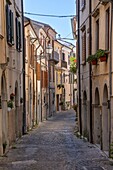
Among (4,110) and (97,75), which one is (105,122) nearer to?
(97,75)

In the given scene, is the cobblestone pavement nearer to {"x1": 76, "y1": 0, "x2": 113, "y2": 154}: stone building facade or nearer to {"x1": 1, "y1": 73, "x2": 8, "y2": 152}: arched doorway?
{"x1": 1, "y1": 73, "x2": 8, "y2": 152}: arched doorway

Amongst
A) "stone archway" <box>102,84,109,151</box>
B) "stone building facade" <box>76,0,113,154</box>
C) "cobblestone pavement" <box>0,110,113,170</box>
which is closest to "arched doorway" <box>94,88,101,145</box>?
"stone building facade" <box>76,0,113,154</box>

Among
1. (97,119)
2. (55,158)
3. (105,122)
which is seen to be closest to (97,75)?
(97,119)

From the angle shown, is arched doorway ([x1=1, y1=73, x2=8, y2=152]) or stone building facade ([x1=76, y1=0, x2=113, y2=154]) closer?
stone building facade ([x1=76, y1=0, x2=113, y2=154])

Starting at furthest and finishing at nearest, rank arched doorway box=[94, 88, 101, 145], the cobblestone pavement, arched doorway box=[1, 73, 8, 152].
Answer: arched doorway box=[94, 88, 101, 145] → arched doorway box=[1, 73, 8, 152] → the cobblestone pavement

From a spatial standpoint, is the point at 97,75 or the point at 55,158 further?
the point at 97,75

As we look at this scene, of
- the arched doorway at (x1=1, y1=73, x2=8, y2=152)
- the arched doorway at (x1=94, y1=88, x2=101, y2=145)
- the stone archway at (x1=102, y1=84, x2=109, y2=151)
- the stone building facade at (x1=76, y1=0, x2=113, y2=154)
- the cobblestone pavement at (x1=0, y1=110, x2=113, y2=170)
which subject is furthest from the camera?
the arched doorway at (x1=94, y1=88, x2=101, y2=145)

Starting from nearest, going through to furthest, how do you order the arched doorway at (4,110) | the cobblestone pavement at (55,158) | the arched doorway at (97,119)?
the cobblestone pavement at (55,158), the arched doorway at (4,110), the arched doorway at (97,119)

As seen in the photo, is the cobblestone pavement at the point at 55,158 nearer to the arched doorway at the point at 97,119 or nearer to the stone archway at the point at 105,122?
the stone archway at the point at 105,122

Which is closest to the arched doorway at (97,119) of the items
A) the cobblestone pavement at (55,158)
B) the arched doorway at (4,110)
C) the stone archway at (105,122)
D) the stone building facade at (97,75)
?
the stone building facade at (97,75)

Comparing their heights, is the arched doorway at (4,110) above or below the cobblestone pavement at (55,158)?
above

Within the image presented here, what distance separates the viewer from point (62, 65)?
219 ft

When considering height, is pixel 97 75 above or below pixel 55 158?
above

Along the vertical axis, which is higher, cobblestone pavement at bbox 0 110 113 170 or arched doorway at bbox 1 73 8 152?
arched doorway at bbox 1 73 8 152
